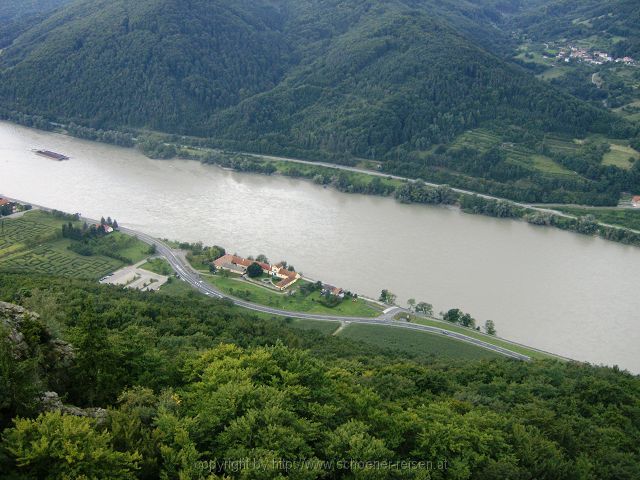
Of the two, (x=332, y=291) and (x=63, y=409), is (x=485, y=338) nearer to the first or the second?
(x=332, y=291)

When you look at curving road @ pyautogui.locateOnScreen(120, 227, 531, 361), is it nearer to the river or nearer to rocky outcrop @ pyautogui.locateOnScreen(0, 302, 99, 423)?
the river

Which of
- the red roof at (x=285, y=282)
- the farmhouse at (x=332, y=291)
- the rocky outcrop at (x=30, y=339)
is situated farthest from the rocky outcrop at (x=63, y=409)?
the red roof at (x=285, y=282)

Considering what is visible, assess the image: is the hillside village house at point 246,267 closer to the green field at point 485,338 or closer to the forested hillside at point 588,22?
the green field at point 485,338

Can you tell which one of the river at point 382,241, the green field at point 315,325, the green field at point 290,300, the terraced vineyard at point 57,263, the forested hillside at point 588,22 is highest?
the forested hillside at point 588,22

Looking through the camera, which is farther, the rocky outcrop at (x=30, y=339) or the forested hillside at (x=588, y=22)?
the forested hillside at (x=588, y=22)

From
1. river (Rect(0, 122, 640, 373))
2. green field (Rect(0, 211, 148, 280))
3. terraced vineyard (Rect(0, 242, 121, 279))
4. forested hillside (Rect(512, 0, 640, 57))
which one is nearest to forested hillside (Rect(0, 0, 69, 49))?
river (Rect(0, 122, 640, 373))

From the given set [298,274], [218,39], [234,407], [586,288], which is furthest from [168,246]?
[218,39]
